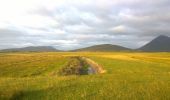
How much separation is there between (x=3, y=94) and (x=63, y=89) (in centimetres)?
447

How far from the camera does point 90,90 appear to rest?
18359mm

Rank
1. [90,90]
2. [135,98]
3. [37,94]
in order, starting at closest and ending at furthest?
1. [135,98]
2. [37,94]
3. [90,90]

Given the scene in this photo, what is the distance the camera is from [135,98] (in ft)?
50.0

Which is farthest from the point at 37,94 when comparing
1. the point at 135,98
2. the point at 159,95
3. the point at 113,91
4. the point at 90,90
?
the point at 159,95

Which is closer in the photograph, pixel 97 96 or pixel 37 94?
pixel 97 96

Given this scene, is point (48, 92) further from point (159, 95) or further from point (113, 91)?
point (159, 95)

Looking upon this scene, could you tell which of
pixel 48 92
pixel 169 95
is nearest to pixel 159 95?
pixel 169 95

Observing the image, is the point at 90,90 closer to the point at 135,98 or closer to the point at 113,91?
the point at 113,91

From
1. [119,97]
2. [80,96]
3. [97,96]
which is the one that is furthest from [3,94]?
[119,97]

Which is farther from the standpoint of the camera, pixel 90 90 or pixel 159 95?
pixel 90 90

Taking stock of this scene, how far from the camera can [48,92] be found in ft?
58.0

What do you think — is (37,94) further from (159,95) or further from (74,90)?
(159,95)

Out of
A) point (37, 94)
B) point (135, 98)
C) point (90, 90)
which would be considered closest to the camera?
point (135, 98)

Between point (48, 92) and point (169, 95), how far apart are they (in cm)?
774
